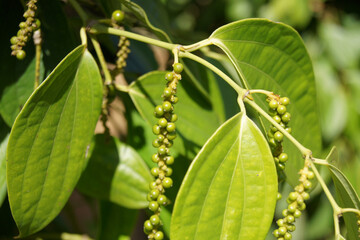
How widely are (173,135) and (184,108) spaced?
0.54 feet

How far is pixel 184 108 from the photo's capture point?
60 centimetres

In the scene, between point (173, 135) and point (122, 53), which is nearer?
point (173, 135)

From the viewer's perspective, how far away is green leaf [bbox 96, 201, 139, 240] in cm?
68

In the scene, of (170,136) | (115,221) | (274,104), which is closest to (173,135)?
(170,136)

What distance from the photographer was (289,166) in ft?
1.71

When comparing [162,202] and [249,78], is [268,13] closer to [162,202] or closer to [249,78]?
[249,78]

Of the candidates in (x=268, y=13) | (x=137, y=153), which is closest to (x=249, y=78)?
(x=137, y=153)

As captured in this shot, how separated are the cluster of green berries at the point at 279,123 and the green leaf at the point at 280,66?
40 mm

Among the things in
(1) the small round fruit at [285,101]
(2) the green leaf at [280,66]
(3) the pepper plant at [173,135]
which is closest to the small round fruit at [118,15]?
(3) the pepper plant at [173,135]

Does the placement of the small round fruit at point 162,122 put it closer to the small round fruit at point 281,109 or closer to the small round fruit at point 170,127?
the small round fruit at point 170,127

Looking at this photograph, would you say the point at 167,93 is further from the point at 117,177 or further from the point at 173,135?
the point at 117,177

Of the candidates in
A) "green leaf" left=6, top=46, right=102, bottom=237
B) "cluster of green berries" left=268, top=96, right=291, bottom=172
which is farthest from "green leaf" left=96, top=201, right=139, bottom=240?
"cluster of green berries" left=268, top=96, right=291, bottom=172

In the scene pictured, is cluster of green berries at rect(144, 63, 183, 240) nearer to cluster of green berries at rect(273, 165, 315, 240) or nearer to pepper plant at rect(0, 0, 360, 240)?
pepper plant at rect(0, 0, 360, 240)

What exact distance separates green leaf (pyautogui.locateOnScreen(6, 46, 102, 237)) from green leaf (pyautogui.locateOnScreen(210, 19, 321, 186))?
0.16 meters
